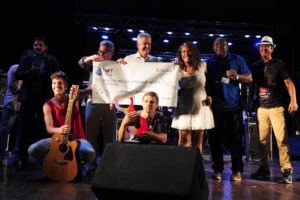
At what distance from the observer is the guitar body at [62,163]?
3500 mm

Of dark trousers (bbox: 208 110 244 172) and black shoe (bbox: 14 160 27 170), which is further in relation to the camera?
black shoe (bbox: 14 160 27 170)

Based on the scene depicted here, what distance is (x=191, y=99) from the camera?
3596 mm

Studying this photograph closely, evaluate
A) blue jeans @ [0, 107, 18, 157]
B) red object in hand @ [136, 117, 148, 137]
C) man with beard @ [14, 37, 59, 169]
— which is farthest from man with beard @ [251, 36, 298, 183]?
blue jeans @ [0, 107, 18, 157]

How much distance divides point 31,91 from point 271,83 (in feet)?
10.7

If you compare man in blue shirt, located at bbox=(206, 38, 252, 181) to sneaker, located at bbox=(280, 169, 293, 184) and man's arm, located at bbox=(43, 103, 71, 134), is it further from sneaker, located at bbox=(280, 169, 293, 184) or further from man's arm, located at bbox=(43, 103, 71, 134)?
man's arm, located at bbox=(43, 103, 71, 134)

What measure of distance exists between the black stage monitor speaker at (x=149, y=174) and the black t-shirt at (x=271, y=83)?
243 centimetres

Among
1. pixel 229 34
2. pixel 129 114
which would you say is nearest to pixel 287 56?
pixel 229 34

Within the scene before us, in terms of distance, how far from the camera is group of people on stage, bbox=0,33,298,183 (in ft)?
11.7

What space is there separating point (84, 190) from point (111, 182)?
1333 mm

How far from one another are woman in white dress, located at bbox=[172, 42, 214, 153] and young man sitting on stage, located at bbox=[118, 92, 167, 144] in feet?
0.94

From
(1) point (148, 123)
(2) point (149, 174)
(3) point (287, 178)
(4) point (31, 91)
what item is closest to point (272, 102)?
(3) point (287, 178)

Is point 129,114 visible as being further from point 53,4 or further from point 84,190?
point 53,4

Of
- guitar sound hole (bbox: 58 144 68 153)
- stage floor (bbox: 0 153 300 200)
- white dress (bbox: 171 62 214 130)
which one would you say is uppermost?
white dress (bbox: 171 62 214 130)

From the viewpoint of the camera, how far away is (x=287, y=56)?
9.97 metres
